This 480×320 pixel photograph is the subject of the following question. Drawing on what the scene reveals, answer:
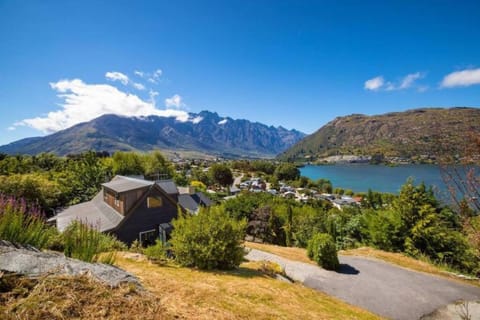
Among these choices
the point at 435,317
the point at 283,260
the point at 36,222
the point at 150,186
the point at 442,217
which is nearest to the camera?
Result: the point at 36,222

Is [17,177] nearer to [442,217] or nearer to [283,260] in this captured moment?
[283,260]

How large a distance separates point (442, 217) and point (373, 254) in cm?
650

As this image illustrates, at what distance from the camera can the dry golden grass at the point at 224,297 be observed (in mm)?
3793

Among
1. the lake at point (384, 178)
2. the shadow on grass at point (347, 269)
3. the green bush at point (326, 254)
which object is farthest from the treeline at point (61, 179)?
the lake at point (384, 178)

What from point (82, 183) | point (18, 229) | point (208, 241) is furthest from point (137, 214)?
point (82, 183)

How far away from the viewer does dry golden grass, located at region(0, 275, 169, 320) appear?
2.27 metres

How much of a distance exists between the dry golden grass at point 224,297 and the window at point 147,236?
11.2 meters

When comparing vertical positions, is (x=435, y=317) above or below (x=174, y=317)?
below

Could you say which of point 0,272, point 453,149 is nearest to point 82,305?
point 0,272

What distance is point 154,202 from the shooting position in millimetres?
17797

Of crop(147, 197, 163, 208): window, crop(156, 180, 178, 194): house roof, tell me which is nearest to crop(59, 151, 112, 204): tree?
crop(156, 180, 178, 194): house roof

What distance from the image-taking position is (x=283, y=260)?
13.9 meters

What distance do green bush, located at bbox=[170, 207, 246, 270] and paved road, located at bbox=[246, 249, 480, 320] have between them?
473 centimetres

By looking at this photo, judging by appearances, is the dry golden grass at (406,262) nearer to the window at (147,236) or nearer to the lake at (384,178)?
the window at (147,236)
